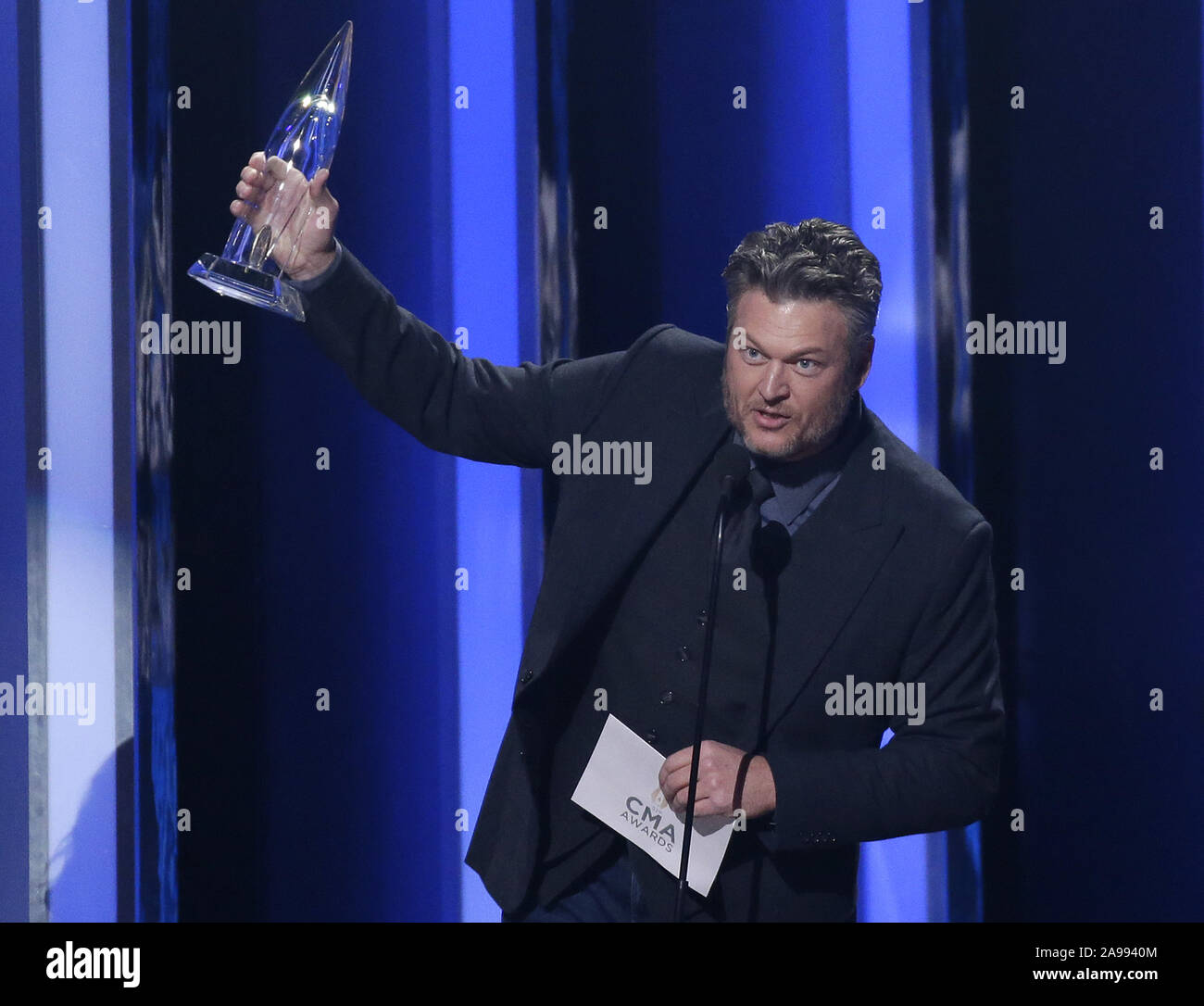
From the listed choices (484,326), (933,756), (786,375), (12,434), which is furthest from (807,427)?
(12,434)

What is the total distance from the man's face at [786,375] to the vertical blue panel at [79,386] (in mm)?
1375

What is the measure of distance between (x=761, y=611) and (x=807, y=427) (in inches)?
12.5

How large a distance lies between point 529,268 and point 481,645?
2.63ft

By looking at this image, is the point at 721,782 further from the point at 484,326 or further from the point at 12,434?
the point at 12,434

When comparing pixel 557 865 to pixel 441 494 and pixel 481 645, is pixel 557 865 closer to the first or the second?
pixel 481 645

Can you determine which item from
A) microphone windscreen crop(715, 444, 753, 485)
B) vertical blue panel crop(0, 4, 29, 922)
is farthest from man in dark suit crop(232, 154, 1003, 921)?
vertical blue panel crop(0, 4, 29, 922)

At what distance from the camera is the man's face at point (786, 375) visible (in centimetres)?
198

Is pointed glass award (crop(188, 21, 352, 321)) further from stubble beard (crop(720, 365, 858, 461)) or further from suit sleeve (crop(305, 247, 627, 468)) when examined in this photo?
stubble beard (crop(720, 365, 858, 461))

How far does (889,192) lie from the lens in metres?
2.48

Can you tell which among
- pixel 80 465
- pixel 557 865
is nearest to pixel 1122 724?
pixel 557 865

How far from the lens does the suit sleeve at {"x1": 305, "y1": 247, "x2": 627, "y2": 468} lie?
1978mm

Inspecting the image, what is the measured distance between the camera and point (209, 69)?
2.49 meters

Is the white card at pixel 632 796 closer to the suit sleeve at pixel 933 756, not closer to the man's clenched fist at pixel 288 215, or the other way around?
the suit sleeve at pixel 933 756

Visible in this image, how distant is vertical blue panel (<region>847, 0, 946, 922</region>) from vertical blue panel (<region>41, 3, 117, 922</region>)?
158cm
